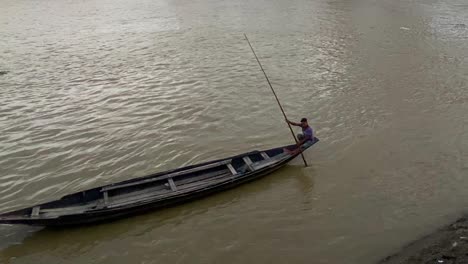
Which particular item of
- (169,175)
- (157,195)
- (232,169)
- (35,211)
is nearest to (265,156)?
(232,169)

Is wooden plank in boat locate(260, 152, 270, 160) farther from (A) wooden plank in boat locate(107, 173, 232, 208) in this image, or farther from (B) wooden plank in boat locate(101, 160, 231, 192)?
(A) wooden plank in boat locate(107, 173, 232, 208)

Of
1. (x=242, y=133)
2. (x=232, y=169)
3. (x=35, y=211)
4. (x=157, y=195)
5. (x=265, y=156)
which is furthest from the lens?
(x=242, y=133)

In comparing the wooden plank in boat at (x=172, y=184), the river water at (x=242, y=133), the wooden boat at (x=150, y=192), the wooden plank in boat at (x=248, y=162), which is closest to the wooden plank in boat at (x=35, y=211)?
→ the wooden boat at (x=150, y=192)

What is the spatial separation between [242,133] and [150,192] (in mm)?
4202

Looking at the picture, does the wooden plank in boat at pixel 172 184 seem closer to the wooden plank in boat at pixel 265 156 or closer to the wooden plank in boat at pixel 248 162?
the wooden plank in boat at pixel 248 162

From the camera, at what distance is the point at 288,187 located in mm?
9516

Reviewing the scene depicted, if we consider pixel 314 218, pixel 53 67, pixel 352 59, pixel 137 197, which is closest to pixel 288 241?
pixel 314 218

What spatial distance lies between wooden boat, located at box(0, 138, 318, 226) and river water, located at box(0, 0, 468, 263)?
29cm

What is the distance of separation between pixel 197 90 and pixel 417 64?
10341 mm

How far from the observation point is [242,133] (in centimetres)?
1210

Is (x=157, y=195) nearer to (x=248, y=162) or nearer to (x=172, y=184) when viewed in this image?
(x=172, y=184)

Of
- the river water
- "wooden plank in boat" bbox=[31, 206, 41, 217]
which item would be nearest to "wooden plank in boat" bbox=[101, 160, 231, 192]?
the river water

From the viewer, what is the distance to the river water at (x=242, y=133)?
25.5 feet

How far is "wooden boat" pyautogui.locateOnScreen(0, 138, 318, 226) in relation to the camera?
25.0 ft
